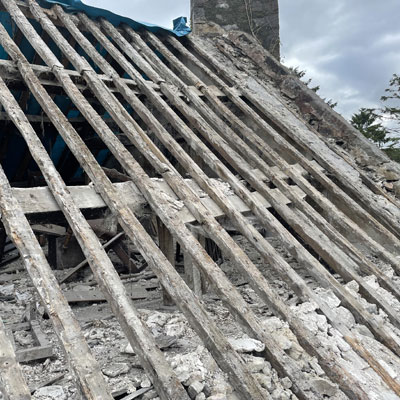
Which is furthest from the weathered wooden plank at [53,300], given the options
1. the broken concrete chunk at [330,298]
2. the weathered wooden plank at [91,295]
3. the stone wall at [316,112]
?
the stone wall at [316,112]

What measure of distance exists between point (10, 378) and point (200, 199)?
236 centimetres

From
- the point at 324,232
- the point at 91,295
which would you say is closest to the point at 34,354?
the point at 91,295

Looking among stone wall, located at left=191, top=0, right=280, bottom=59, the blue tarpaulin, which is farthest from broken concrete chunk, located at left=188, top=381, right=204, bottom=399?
stone wall, located at left=191, top=0, right=280, bottom=59

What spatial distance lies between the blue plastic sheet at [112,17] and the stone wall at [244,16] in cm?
137

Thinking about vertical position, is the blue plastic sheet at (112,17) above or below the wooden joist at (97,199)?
above

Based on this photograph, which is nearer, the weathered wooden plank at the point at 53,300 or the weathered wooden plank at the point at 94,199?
the weathered wooden plank at the point at 53,300

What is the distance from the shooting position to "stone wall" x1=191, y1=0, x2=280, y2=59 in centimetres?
822

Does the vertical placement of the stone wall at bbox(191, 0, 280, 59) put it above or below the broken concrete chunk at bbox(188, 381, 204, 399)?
above

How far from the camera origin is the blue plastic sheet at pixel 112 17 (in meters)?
5.87

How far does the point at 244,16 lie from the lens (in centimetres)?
824

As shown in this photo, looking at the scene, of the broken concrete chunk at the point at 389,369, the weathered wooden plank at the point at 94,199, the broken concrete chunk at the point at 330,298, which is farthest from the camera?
the broken concrete chunk at the point at 330,298

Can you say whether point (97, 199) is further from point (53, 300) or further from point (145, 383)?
point (145, 383)

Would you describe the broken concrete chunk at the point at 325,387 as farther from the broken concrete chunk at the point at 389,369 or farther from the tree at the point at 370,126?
the tree at the point at 370,126

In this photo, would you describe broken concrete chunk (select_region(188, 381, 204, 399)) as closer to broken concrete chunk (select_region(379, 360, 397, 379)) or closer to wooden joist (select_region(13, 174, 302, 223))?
broken concrete chunk (select_region(379, 360, 397, 379))
